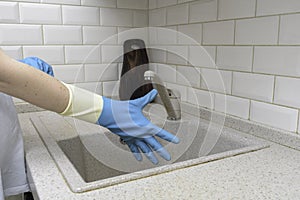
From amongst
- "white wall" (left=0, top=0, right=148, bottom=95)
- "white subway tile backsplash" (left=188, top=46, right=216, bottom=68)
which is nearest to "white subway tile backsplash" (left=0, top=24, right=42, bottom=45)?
"white wall" (left=0, top=0, right=148, bottom=95)

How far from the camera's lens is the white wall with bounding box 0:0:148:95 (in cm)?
96

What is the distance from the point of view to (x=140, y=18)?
1207 mm

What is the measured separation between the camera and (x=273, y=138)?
2.34 feet

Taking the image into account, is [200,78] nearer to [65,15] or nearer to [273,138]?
[273,138]

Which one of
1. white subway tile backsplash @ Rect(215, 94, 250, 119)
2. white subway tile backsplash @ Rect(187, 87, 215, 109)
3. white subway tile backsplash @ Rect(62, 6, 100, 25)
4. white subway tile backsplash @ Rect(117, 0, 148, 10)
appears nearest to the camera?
white subway tile backsplash @ Rect(215, 94, 250, 119)

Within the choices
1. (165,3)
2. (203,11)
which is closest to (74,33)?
(165,3)

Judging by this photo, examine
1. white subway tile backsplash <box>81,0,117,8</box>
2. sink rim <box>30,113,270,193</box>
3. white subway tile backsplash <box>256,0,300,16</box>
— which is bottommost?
sink rim <box>30,113,270,193</box>

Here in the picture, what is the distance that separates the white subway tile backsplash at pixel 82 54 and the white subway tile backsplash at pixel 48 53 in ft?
0.09

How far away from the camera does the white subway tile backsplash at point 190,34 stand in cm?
94

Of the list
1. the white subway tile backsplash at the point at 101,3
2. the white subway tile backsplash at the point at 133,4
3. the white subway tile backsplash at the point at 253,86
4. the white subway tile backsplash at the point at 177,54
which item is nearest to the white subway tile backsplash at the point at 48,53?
the white subway tile backsplash at the point at 101,3

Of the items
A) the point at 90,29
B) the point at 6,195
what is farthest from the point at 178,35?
the point at 6,195

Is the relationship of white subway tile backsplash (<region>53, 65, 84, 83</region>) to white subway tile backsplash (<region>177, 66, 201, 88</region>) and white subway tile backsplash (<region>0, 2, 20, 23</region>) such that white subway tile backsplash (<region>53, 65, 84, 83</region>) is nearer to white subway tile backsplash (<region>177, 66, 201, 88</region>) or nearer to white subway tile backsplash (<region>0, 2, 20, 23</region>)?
white subway tile backsplash (<region>0, 2, 20, 23</region>)

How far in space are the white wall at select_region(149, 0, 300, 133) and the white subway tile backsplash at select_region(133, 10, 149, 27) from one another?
0.62ft

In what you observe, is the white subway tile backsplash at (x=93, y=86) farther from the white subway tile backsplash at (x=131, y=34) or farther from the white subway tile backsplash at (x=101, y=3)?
the white subway tile backsplash at (x=101, y=3)
